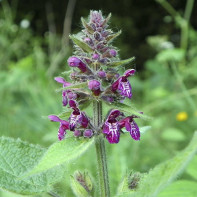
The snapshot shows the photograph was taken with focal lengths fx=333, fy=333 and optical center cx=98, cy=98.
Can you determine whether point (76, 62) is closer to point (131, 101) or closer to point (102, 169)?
point (102, 169)

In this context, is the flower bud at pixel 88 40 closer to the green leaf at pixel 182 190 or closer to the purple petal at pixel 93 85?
the purple petal at pixel 93 85

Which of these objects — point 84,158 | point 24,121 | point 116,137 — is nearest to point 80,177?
point 116,137

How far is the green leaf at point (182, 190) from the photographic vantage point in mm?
1661

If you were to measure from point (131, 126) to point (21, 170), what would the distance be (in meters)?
0.52

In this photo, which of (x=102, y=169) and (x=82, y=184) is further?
(x=82, y=184)

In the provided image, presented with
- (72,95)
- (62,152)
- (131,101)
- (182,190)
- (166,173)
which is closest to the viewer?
(166,173)

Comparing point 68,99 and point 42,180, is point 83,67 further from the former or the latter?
point 42,180

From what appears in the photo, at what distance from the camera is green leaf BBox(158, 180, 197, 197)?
166 centimetres

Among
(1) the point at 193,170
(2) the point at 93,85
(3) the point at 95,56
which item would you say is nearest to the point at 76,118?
(2) the point at 93,85

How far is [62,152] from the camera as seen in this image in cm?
129

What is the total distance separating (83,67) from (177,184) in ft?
2.53

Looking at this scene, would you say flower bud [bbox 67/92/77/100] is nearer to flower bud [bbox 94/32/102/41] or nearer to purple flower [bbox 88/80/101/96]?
purple flower [bbox 88/80/101/96]

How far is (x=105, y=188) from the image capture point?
1430 mm

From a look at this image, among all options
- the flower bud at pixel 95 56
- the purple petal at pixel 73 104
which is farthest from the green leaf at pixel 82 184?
the flower bud at pixel 95 56
